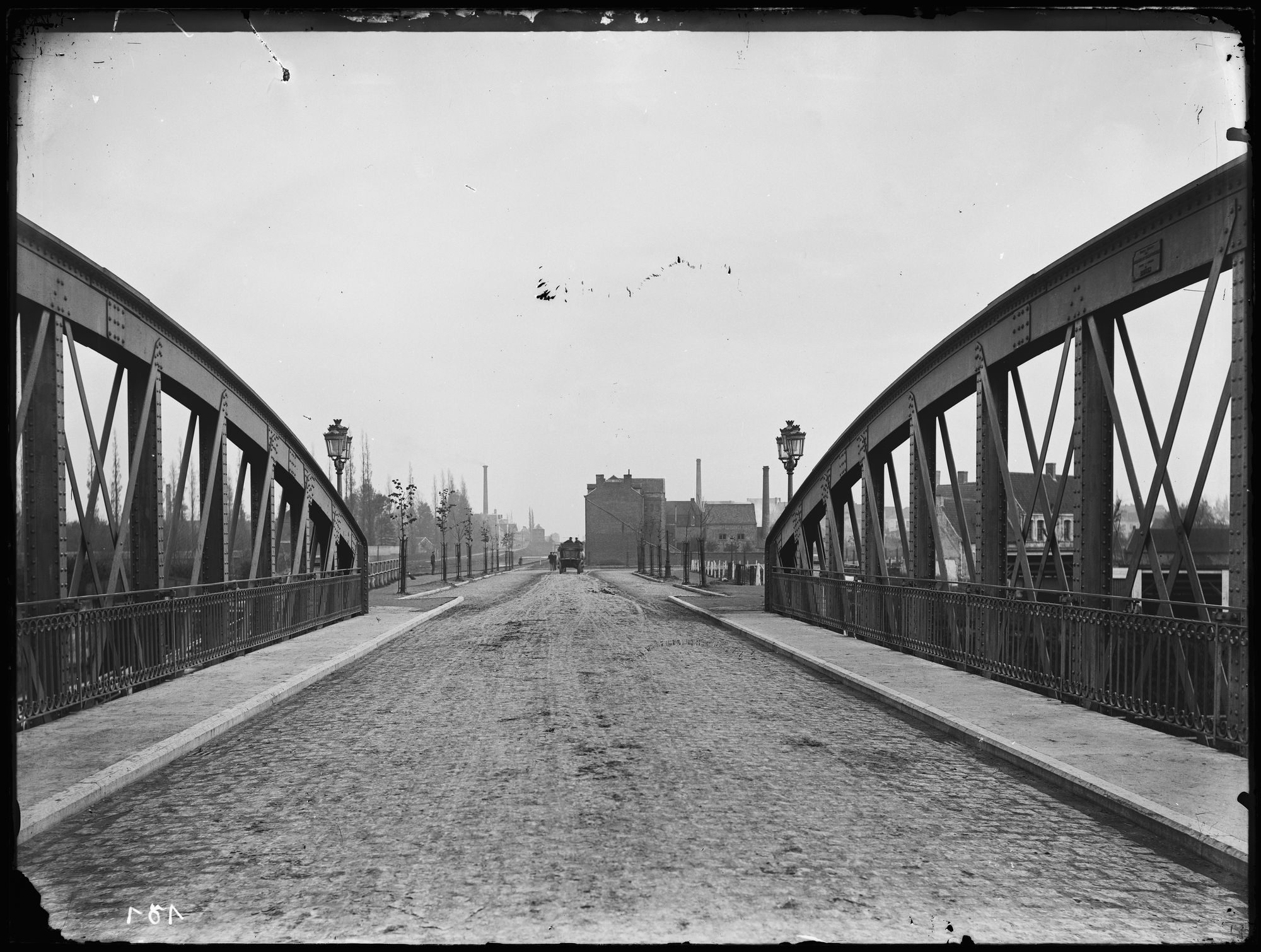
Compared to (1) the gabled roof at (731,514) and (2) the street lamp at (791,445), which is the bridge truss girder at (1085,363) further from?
(1) the gabled roof at (731,514)

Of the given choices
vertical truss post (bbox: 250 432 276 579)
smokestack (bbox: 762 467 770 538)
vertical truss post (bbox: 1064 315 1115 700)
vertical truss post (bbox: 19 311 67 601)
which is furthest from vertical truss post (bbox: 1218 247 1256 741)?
smokestack (bbox: 762 467 770 538)

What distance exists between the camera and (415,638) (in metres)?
16.4

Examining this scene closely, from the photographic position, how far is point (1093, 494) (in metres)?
8.58

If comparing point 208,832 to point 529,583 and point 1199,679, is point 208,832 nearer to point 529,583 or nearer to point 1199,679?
point 1199,679

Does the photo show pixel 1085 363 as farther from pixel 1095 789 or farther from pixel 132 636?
pixel 132 636

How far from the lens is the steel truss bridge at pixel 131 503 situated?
25.2 feet

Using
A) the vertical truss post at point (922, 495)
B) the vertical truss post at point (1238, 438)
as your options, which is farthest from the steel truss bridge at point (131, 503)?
the vertical truss post at point (922, 495)

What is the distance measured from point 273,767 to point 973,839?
4.94m

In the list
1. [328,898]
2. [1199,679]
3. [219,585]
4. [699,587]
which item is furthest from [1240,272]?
[699,587]

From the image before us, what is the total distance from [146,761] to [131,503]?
4778 millimetres

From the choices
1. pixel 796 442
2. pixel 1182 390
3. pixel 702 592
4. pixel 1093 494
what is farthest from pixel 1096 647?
pixel 702 592

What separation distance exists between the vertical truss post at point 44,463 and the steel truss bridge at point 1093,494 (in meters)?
8.94

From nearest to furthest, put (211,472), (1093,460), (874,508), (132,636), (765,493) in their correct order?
(1093,460)
(132,636)
(211,472)
(874,508)
(765,493)

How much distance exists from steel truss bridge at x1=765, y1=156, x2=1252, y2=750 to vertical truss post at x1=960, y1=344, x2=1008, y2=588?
0.07 ft
